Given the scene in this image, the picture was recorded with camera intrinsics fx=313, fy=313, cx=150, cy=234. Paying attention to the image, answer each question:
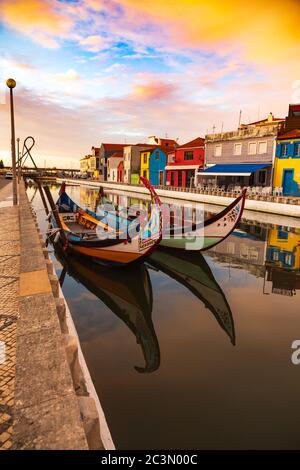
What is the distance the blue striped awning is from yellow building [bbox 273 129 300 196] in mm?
1484

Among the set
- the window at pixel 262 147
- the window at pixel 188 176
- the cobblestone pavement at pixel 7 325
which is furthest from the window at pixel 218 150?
the cobblestone pavement at pixel 7 325

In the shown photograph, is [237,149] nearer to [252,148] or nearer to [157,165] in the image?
[252,148]

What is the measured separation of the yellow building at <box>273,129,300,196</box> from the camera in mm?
31797

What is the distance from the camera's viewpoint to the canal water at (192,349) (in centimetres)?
498

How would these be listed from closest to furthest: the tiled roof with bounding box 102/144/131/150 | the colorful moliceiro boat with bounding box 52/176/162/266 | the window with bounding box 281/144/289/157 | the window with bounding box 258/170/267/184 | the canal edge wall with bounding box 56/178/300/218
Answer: the colorful moliceiro boat with bounding box 52/176/162/266, the canal edge wall with bounding box 56/178/300/218, the window with bounding box 281/144/289/157, the window with bounding box 258/170/267/184, the tiled roof with bounding box 102/144/131/150

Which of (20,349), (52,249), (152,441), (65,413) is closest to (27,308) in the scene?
(20,349)

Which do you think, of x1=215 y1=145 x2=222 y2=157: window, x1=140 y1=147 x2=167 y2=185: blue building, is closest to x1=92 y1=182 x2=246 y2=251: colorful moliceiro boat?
x1=215 y1=145 x2=222 y2=157: window

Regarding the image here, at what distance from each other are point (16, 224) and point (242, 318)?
1065 centimetres

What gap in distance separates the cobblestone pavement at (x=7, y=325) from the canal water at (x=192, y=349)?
6.36 ft

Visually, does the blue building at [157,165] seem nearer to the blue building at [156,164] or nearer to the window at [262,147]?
the blue building at [156,164]

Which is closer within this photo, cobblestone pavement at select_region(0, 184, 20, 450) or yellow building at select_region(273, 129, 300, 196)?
cobblestone pavement at select_region(0, 184, 20, 450)

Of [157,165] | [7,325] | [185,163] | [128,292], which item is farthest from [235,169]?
[7,325]

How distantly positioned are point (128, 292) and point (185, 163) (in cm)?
4096

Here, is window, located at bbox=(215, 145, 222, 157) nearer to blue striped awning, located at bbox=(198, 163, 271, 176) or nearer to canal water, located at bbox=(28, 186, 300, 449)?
blue striped awning, located at bbox=(198, 163, 271, 176)
